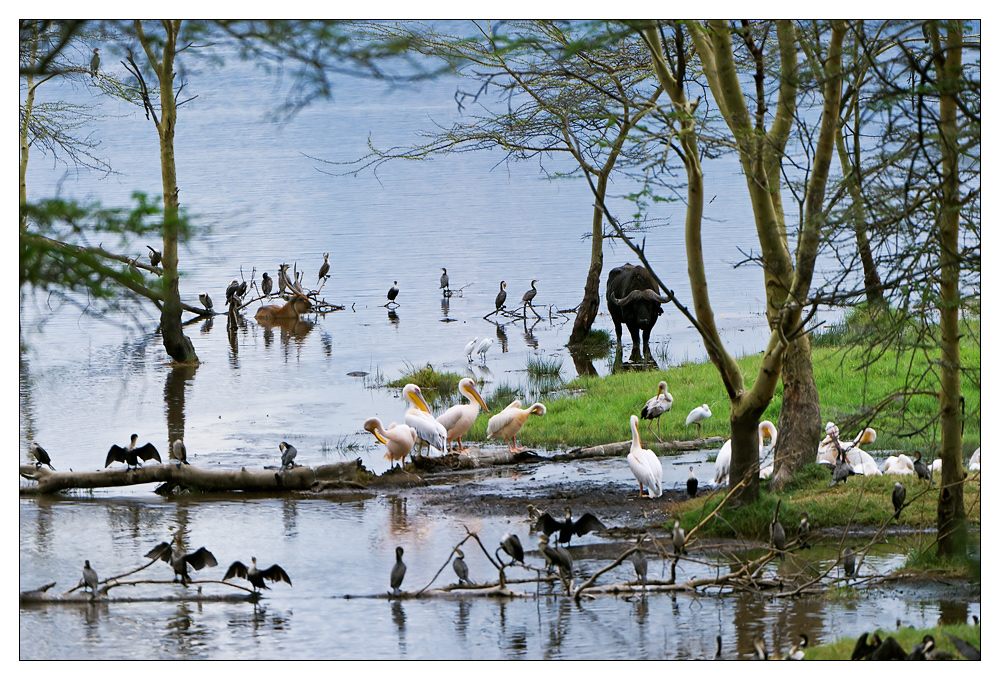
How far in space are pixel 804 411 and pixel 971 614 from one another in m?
2.15

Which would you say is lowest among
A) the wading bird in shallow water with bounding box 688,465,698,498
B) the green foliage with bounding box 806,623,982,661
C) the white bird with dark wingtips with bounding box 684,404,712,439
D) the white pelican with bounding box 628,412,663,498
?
the green foliage with bounding box 806,623,982,661

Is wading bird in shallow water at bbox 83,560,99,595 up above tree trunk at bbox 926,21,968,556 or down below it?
below

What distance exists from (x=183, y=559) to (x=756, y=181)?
3442 millimetres

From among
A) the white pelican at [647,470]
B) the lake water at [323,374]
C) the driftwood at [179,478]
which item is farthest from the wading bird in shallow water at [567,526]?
the driftwood at [179,478]

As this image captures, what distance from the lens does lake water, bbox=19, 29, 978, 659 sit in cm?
527

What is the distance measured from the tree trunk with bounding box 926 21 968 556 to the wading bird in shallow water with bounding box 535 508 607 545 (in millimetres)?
1765

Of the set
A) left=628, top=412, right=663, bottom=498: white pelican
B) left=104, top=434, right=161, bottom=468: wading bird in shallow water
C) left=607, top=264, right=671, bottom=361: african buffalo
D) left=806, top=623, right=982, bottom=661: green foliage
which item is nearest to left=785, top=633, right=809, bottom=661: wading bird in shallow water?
left=806, top=623, right=982, bottom=661: green foliage

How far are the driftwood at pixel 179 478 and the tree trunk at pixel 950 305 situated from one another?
3.97 meters

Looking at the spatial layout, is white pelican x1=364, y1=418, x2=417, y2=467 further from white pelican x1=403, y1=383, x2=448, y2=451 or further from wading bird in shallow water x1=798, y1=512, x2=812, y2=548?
wading bird in shallow water x1=798, y1=512, x2=812, y2=548

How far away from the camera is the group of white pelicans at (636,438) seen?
7.22m

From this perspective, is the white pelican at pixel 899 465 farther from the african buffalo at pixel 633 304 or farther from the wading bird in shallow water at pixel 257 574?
the african buffalo at pixel 633 304

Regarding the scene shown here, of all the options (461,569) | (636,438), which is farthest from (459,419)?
(461,569)

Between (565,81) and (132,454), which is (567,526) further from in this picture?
(565,81)
